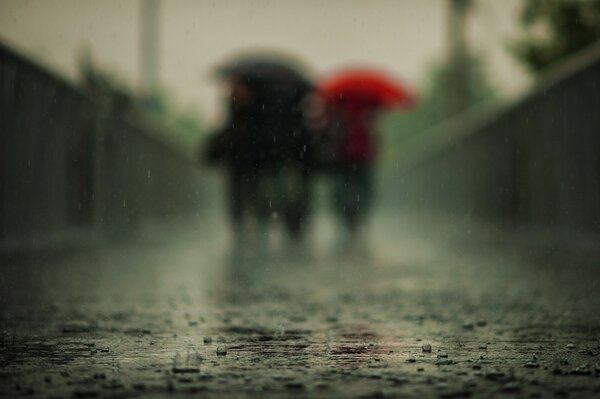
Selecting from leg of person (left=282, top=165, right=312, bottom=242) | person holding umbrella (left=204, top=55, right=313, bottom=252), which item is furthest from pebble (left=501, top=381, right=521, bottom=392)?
leg of person (left=282, top=165, right=312, bottom=242)

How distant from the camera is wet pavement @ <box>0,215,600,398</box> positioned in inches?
138

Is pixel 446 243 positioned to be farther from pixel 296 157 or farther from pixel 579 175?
pixel 579 175

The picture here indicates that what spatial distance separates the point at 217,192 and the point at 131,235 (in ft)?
107

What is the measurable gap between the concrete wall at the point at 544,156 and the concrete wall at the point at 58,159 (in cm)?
495

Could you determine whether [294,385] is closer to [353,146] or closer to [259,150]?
[259,150]

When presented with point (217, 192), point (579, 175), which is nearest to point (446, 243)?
point (579, 175)

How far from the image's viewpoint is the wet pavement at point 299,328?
11.5 feet

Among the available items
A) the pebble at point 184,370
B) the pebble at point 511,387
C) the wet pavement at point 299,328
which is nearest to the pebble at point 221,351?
the wet pavement at point 299,328

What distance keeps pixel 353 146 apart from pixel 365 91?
1352 millimetres

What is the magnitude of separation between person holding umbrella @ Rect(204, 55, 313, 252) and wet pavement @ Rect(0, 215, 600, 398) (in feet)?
11.0

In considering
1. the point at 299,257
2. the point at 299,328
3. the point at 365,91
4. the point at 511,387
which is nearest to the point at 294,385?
the point at 511,387

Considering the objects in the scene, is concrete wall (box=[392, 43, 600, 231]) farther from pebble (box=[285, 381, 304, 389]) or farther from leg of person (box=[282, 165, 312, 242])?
pebble (box=[285, 381, 304, 389])

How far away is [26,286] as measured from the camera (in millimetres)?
7246

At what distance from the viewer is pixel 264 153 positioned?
13.4 meters
